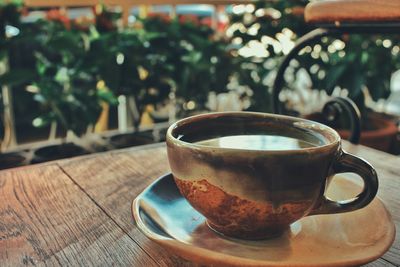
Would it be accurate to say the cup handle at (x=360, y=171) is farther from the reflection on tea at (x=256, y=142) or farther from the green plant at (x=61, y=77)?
the green plant at (x=61, y=77)

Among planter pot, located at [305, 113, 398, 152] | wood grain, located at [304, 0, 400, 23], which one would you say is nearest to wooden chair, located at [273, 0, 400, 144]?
wood grain, located at [304, 0, 400, 23]

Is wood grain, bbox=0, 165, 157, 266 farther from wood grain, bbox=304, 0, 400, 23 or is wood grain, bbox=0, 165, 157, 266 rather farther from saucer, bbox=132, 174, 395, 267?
wood grain, bbox=304, 0, 400, 23

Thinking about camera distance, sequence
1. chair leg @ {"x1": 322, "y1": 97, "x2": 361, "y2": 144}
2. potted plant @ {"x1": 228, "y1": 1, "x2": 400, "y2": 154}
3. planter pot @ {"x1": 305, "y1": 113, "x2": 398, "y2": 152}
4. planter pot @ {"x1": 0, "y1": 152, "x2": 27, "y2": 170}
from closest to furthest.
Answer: chair leg @ {"x1": 322, "y1": 97, "x2": 361, "y2": 144} < planter pot @ {"x1": 0, "y1": 152, "x2": 27, "y2": 170} < planter pot @ {"x1": 305, "y1": 113, "x2": 398, "y2": 152} < potted plant @ {"x1": 228, "y1": 1, "x2": 400, "y2": 154}

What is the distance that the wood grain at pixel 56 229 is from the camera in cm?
39

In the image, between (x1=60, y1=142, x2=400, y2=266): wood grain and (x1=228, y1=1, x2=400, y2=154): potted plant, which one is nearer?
(x1=60, y1=142, x2=400, y2=266): wood grain

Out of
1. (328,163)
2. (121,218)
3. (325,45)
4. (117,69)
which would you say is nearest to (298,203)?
(328,163)

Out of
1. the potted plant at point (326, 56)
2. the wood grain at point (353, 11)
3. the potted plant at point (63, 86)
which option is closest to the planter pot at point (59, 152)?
the potted plant at point (63, 86)

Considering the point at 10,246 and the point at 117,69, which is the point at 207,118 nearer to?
the point at 10,246

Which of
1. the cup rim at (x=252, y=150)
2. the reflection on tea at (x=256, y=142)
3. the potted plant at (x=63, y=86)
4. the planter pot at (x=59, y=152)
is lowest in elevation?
the planter pot at (x=59, y=152)

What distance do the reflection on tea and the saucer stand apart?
74 mm

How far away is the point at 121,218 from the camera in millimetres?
475

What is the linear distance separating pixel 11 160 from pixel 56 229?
1073 millimetres

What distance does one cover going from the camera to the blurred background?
145 cm

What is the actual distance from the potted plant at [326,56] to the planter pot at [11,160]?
917mm
